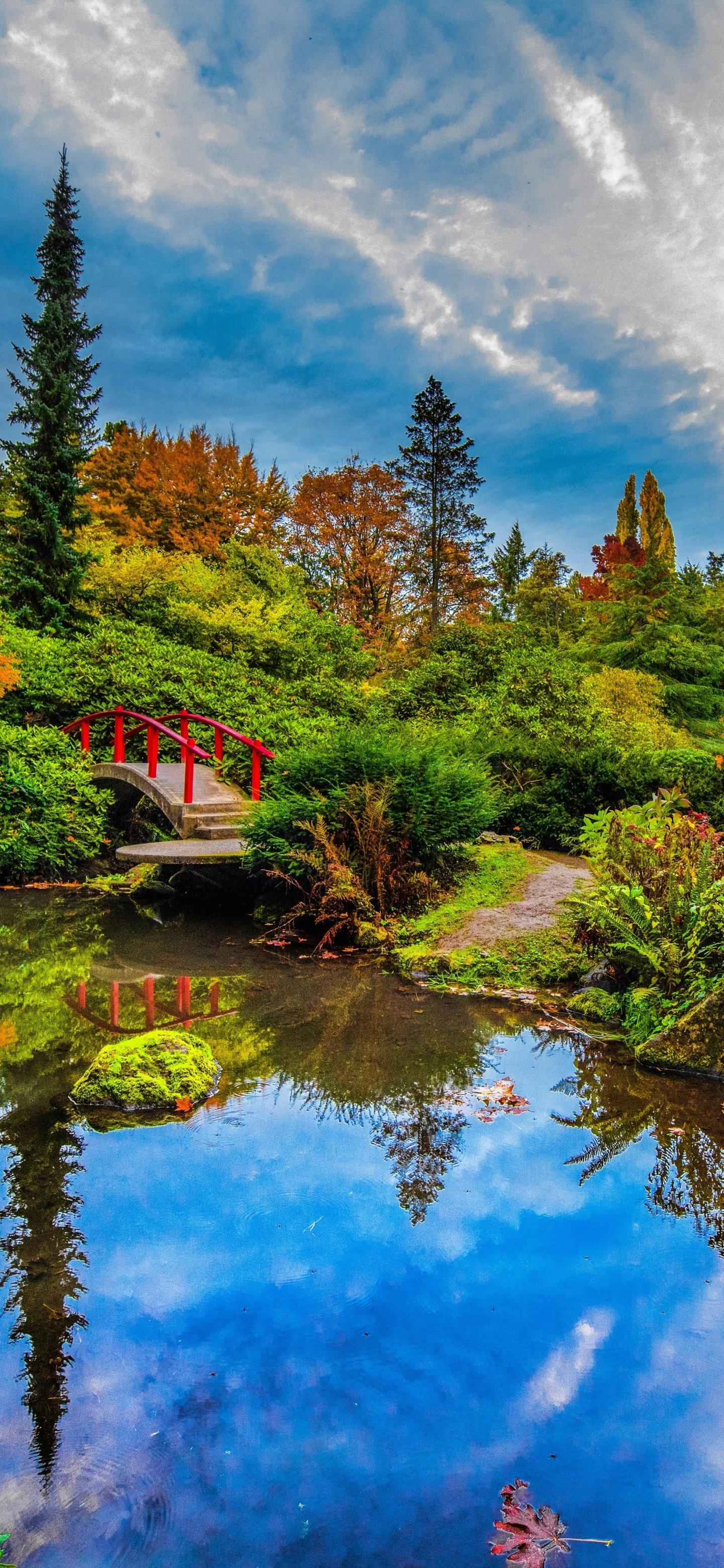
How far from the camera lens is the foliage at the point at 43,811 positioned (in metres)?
9.47

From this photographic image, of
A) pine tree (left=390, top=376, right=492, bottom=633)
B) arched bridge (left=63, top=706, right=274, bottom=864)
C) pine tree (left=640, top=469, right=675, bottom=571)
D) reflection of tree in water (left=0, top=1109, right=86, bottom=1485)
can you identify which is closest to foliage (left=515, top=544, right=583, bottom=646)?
pine tree (left=390, top=376, right=492, bottom=633)

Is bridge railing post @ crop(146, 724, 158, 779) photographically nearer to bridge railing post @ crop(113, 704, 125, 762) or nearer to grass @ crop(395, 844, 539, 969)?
bridge railing post @ crop(113, 704, 125, 762)

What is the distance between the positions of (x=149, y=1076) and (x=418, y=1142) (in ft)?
4.35

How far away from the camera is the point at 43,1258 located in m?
2.63

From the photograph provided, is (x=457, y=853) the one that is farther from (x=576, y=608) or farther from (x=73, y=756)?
(x=576, y=608)

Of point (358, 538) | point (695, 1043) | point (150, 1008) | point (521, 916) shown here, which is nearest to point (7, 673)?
point (150, 1008)

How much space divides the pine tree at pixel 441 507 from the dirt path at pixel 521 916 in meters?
19.1

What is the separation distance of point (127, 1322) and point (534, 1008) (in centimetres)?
337

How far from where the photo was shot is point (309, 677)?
1571 cm

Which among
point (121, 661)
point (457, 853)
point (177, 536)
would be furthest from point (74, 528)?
point (457, 853)

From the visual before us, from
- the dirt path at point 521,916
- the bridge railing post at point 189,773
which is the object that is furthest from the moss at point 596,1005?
the bridge railing post at point 189,773

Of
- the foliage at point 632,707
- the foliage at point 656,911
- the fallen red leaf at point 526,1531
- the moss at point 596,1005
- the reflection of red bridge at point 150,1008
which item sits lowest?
the fallen red leaf at point 526,1531

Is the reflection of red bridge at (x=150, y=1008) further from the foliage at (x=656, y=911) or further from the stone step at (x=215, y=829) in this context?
the stone step at (x=215, y=829)

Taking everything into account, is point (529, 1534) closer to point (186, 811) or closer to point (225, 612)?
point (186, 811)
